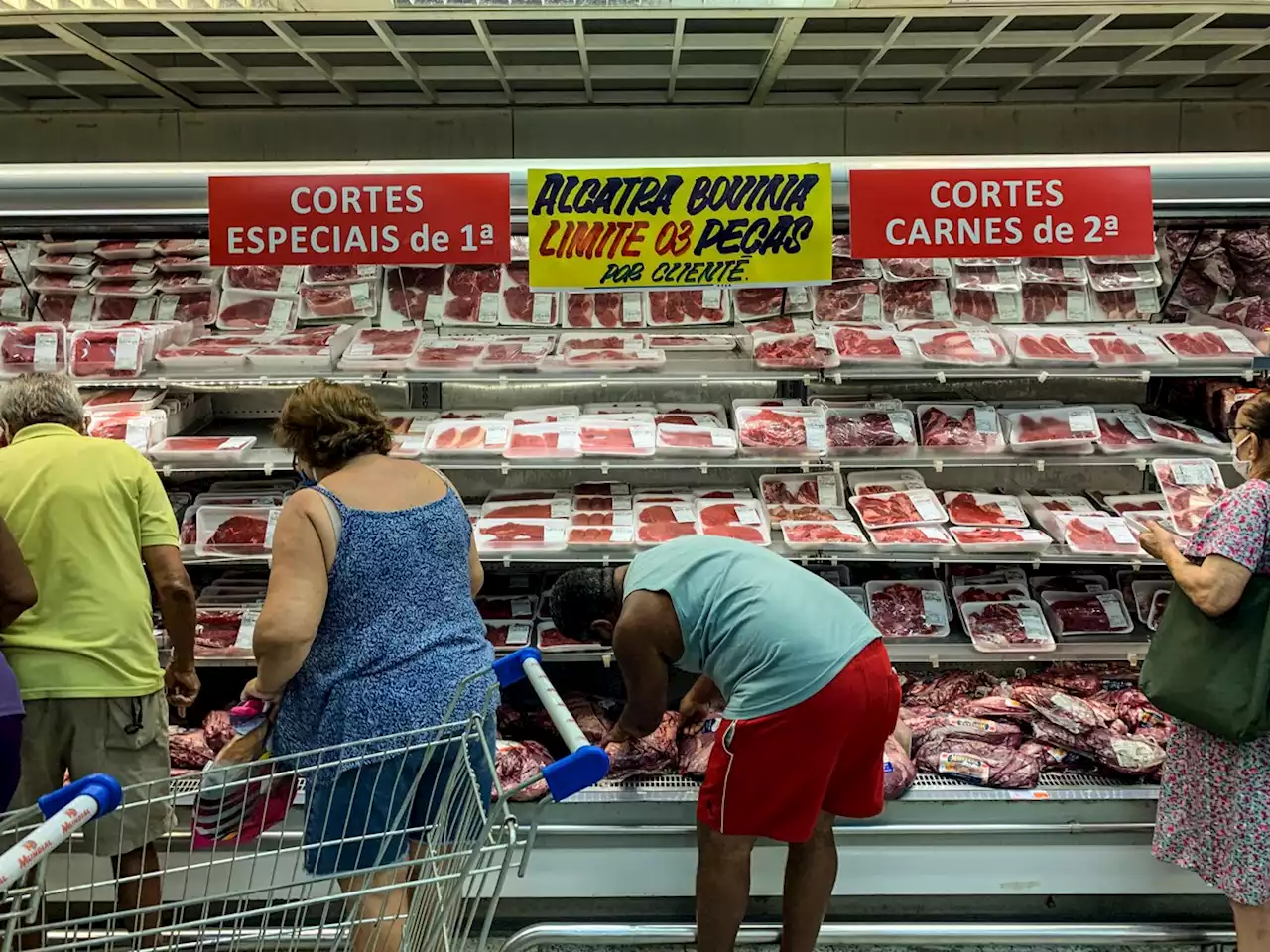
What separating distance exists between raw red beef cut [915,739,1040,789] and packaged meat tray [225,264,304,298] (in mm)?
3061

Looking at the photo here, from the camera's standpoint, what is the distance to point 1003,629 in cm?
383

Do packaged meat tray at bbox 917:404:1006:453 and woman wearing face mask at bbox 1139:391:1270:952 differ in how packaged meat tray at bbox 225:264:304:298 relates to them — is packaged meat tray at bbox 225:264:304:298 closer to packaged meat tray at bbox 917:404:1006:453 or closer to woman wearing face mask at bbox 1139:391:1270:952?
packaged meat tray at bbox 917:404:1006:453

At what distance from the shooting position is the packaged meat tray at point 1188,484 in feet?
12.3

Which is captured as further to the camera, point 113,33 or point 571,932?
point 113,33

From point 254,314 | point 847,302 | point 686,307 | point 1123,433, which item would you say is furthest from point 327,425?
point 1123,433

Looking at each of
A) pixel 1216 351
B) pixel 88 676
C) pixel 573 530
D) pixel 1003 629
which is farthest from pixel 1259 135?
pixel 88 676

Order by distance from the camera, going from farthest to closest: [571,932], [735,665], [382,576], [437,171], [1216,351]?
1. [1216,351]
2. [437,171]
3. [571,932]
4. [735,665]
5. [382,576]

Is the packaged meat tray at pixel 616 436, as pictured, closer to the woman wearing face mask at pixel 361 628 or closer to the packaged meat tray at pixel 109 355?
the woman wearing face mask at pixel 361 628

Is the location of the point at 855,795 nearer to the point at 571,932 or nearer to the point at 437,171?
the point at 571,932

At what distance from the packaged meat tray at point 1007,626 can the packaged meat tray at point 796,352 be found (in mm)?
1122

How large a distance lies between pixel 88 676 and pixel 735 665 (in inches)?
70.5

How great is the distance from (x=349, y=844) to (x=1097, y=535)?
9.16 feet

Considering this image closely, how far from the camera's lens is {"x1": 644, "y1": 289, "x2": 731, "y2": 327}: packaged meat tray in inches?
167

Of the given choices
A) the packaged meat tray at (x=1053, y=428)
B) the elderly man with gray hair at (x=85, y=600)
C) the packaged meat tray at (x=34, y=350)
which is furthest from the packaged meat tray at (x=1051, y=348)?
the packaged meat tray at (x=34, y=350)
